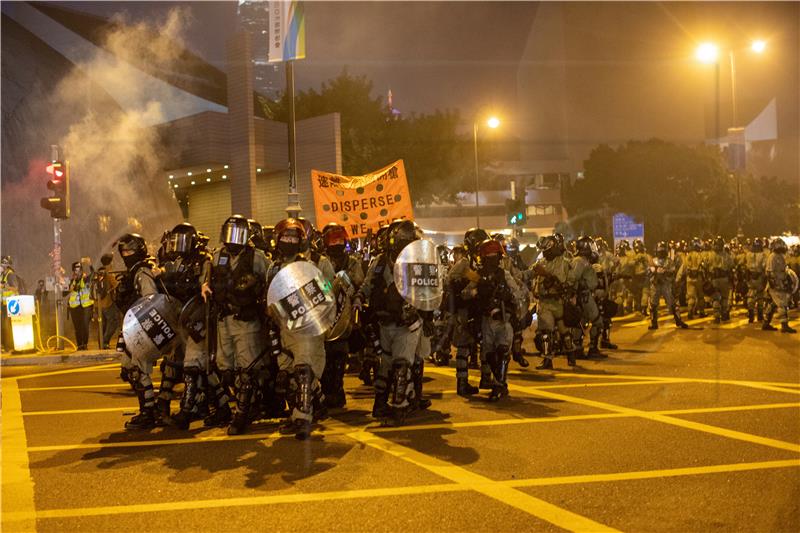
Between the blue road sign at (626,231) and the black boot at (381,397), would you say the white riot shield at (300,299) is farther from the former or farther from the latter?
the blue road sign at (626,231)

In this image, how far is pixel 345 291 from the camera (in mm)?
7672

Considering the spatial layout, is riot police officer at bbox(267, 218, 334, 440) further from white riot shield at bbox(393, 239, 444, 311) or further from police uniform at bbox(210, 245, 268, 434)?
white riot shield at bbox(393, 239, 444, 311)

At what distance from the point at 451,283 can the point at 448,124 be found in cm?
2942

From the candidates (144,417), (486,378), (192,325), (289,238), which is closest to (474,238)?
(486,378)

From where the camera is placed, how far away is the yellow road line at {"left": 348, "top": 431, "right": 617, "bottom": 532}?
4660 millimetres

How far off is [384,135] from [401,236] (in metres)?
28.3

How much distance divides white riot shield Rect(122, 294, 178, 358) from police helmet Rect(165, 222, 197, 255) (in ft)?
1.52

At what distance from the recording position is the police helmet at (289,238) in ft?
23.3

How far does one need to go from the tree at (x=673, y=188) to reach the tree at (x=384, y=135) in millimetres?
21486

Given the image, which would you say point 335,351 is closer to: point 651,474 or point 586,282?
A: point 651,474

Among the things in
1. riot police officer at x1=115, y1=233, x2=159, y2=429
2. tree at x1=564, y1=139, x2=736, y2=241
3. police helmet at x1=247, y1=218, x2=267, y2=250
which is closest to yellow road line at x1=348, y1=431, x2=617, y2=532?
riot police officer at x1=115, y1=233, x2=159, y2=429

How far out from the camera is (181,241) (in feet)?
25.3

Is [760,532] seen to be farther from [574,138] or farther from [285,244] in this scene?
[574,138]

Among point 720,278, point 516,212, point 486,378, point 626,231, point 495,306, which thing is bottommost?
point 486,378
